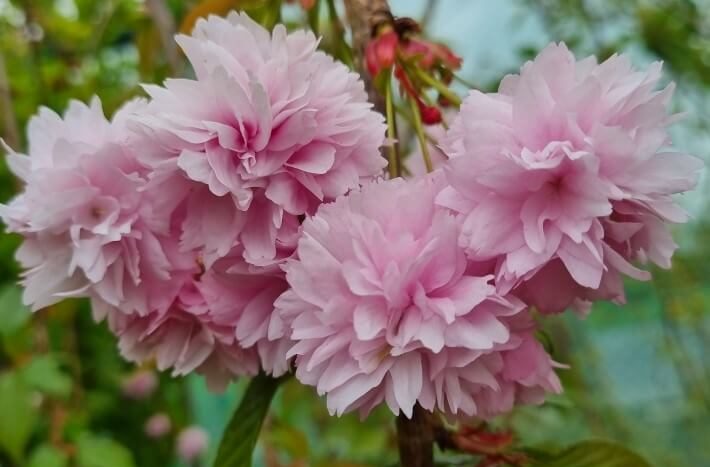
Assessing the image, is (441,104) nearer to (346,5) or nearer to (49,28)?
(346,5)

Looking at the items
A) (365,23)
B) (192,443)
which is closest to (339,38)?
(365,23)

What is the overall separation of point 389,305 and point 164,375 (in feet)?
3.24

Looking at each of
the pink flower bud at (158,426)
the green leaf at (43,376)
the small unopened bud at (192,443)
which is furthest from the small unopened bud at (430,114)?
the pink flower bud at (158,426)

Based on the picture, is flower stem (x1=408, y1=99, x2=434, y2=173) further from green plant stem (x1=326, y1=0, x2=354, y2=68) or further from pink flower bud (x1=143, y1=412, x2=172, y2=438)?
pink flower bud (x1=143, y1=412, x2=172, y2=438)

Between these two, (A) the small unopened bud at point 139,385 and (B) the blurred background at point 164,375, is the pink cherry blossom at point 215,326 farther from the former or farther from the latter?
(A) the small unopened bud at point 139,385

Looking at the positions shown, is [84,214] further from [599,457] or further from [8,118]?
[8,118]

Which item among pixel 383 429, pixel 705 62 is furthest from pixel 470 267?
pixel 705 62

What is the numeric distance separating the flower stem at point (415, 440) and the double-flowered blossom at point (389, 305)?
0.08 m

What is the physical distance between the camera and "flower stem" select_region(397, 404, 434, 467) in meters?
0.40

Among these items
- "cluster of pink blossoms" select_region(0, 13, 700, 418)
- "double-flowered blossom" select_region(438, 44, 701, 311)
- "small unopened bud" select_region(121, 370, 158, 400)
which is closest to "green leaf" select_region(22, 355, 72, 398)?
"small unopened bud" select_region(121, 370, 158, 400)

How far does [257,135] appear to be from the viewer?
1.11ft

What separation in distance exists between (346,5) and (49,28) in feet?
2.81

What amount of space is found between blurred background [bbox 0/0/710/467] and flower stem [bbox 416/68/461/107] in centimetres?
34

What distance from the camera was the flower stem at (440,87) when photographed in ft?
1.36
